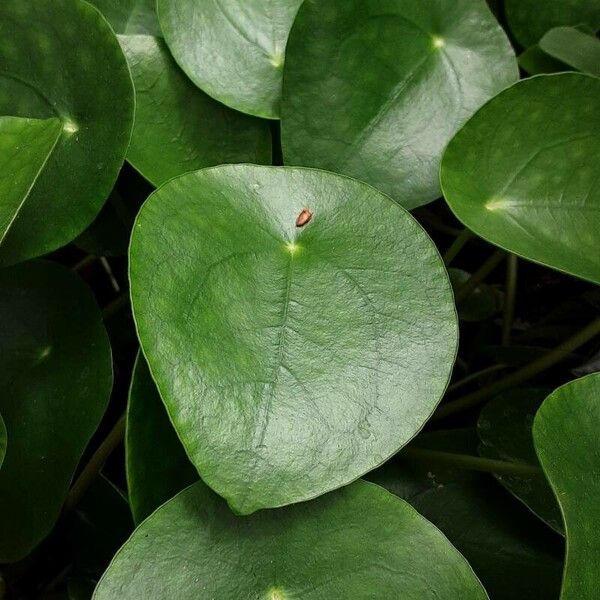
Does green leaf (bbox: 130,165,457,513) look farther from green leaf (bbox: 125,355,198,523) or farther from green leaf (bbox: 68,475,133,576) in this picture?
green leaf (bbox: 68,475,133,576)

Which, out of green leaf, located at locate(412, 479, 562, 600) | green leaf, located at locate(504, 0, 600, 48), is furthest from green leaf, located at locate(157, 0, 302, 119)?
green leaf, located at locate(412, 479, 562, 600)

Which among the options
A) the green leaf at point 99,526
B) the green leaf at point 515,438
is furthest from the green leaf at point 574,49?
the green leaf at point 99,526

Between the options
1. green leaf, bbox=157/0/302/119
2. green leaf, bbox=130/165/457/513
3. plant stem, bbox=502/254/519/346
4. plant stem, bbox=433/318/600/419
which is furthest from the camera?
plant stem, bbox=502/254/519/346

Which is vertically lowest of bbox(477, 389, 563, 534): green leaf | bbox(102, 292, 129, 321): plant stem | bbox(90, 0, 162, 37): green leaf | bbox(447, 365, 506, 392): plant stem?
bbox(447, 365, 506, 392): plant stem

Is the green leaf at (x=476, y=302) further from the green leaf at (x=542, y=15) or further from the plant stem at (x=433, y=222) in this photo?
the green leaf at (x=542, y=15)

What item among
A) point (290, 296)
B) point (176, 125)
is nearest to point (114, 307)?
point (176, 125)

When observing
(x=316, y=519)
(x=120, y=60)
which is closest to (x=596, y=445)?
(x=316, y=519)
